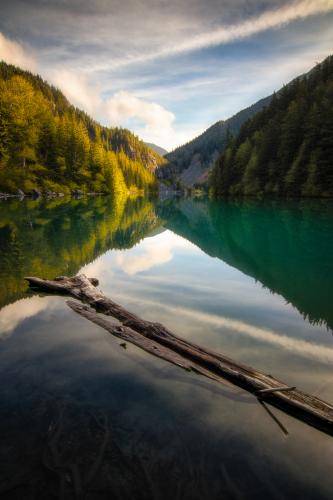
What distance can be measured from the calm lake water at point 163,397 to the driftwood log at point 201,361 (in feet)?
0.56

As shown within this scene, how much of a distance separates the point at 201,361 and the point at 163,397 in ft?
3.85

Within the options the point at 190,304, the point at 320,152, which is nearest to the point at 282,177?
the point at 320,152

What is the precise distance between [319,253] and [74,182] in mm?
76063

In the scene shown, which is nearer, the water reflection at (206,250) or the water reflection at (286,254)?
A: the water reflection at (286,254)

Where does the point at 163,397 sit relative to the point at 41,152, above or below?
below

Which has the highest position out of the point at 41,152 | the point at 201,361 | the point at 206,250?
the point at 41,152

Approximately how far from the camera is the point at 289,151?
224 feet

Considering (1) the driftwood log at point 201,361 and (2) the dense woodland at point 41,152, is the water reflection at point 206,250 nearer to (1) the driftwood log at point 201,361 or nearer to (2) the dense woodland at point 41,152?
(1) the driftwood log at point 201,361

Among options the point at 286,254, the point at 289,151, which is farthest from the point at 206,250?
the point at 289,151

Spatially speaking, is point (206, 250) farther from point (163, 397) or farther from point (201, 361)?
point (163, 397)

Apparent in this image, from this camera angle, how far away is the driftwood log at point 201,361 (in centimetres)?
451

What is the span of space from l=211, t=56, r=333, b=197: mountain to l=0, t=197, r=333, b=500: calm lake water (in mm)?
55215

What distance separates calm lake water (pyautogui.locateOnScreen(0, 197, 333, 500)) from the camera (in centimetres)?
347

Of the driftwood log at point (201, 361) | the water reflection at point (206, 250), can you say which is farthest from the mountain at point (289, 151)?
the driftwood log at point (201, 361)
